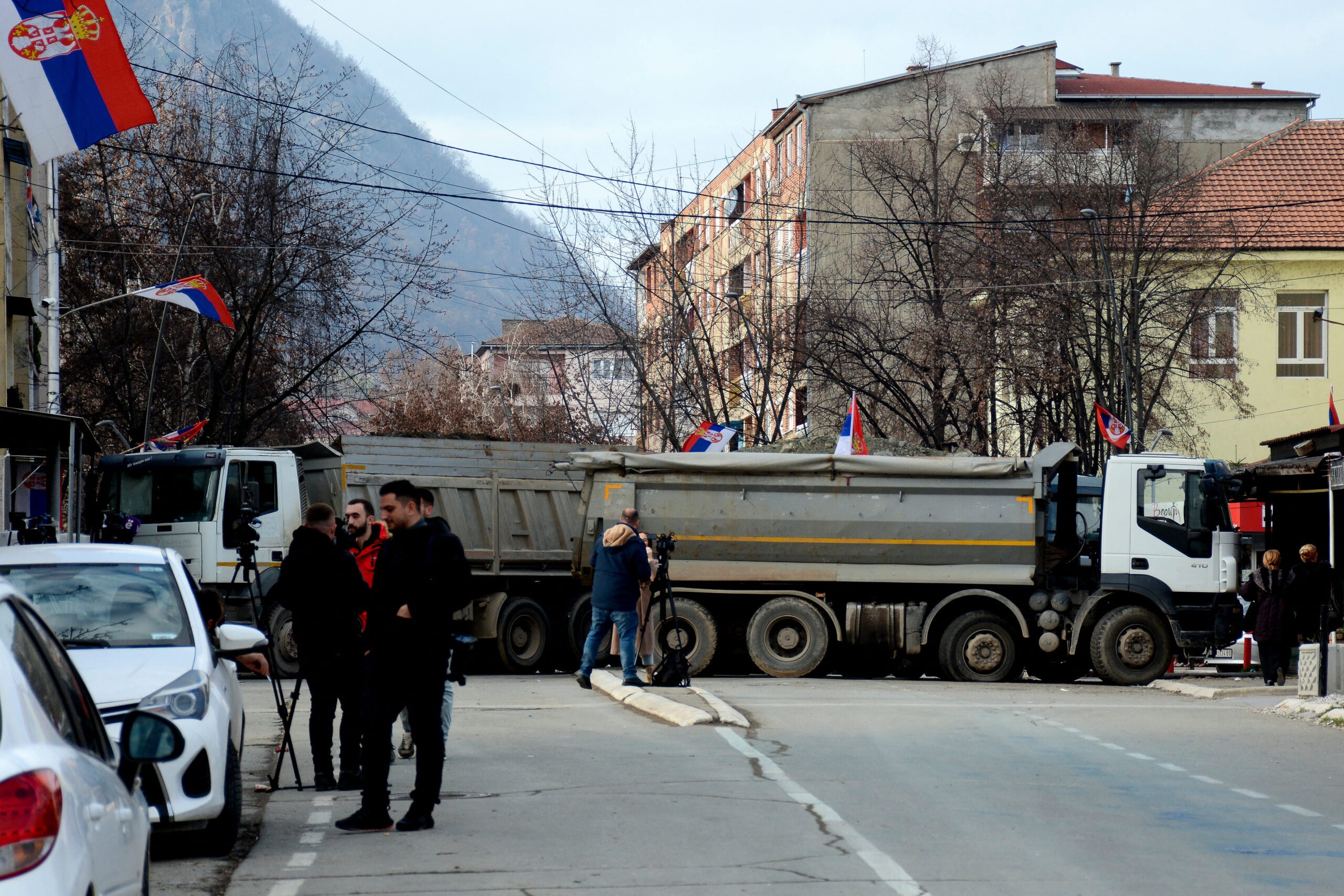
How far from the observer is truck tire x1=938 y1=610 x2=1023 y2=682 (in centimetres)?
2030

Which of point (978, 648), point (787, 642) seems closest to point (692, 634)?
point (787, 642)

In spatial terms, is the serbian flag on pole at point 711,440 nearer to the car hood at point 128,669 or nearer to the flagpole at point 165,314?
the flagpole at point 165,314

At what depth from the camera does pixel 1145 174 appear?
36.8 m

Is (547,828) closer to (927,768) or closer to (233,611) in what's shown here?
(927,768)

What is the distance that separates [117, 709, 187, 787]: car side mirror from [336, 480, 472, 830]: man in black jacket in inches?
146

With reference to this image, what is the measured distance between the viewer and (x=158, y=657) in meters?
7.91

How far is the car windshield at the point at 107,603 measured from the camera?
8.13 metres

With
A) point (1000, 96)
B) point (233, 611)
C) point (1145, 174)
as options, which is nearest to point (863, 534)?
point (233, 611)

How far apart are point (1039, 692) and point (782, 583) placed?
3.67 meters

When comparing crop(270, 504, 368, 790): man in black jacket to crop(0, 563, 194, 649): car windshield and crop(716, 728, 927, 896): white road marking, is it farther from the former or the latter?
crop(716, 728, 927, 896): white road marking

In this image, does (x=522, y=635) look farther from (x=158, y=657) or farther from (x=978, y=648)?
(x=158, y=657)

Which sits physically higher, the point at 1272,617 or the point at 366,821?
the point at 1272,617

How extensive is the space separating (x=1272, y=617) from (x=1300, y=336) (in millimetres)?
22956

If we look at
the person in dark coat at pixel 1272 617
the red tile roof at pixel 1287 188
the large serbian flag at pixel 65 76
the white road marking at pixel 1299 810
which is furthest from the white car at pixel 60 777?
the red tile roof at pixel 1287 188
